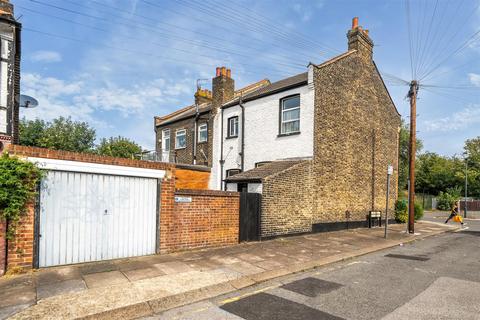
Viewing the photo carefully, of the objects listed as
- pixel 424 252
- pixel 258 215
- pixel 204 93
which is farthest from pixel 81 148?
pixel 424 252

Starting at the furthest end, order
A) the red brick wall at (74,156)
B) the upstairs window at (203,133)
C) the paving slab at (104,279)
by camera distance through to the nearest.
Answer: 1. the upstairs window at (203,133)
2. the red brick wall at (74,156)
3. the paving slab at (104,279)

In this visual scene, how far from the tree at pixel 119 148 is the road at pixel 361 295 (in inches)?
1128

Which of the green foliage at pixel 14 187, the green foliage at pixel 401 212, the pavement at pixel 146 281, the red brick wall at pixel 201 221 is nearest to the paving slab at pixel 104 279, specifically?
the pavement at pixel 146 281

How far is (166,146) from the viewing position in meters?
25.5

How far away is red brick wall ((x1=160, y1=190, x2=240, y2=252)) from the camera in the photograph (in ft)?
28.9

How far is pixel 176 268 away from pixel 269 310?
2.95m

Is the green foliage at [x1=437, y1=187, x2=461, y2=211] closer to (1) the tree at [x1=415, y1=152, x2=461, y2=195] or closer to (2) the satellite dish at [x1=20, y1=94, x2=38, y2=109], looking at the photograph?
(1) the tree at [x1=415, y1=152, x2=461, y2=195]

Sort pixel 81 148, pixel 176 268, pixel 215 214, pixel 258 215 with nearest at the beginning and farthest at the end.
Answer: pixel 176 268 → pixel 215 214 → pixel 258 215 → pixel 81 148

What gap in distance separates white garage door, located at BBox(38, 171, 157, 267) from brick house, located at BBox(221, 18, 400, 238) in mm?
4537

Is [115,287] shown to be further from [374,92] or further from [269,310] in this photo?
[374,92]

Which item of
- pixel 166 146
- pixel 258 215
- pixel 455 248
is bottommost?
pixel 455 248

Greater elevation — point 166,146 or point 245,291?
point 166,146

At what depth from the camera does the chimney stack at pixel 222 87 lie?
66.1ft

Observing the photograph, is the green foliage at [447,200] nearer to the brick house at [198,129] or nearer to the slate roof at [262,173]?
the brick house at [198,129]
